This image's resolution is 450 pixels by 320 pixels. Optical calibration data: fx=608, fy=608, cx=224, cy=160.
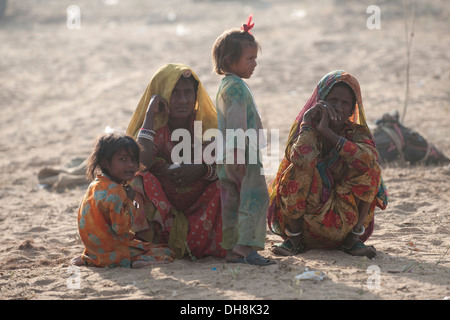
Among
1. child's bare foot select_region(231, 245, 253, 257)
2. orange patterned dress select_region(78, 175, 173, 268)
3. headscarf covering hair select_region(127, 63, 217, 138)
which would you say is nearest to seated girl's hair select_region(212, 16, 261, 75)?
headscarf covering hair select_region(127, 63, 217, 138)

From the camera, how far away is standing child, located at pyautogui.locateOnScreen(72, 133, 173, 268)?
405cm

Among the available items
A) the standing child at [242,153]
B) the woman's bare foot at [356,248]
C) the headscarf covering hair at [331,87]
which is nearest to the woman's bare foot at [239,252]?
the standing child at [242,153]

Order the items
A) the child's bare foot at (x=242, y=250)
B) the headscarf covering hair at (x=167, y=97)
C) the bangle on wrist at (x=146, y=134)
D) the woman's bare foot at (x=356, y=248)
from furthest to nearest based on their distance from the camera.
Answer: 1. the headscarf covering hair at (x=167, y=97)
2. the bangle on wrist at (x=146, y=134)
3. the woman's bare foot at (x=356, y=248)
4. the child's bare foot at (x=242, y=250)

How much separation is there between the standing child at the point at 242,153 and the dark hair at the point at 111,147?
0.58 metres

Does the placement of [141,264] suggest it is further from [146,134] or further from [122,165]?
[146,134]

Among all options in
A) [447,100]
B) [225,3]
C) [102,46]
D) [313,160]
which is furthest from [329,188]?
[225,3]

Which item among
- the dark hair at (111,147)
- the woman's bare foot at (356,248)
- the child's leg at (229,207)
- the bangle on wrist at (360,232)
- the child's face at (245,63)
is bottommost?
the woman's bare foot at (356,248)

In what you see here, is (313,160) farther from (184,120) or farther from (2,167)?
(2,167)

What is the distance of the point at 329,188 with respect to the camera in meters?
4.32

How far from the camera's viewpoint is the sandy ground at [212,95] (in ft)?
12.5

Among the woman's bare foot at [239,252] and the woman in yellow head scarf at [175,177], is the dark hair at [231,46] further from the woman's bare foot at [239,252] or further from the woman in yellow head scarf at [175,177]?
the woman's bare foot at [239,252]

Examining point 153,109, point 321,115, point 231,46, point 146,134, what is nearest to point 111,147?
point 146,134

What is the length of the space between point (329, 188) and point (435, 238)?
111 cm

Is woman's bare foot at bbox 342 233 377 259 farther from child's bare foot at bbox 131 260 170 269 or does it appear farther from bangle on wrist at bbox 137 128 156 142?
bangle on wrist at bbox 137 128 156 142
